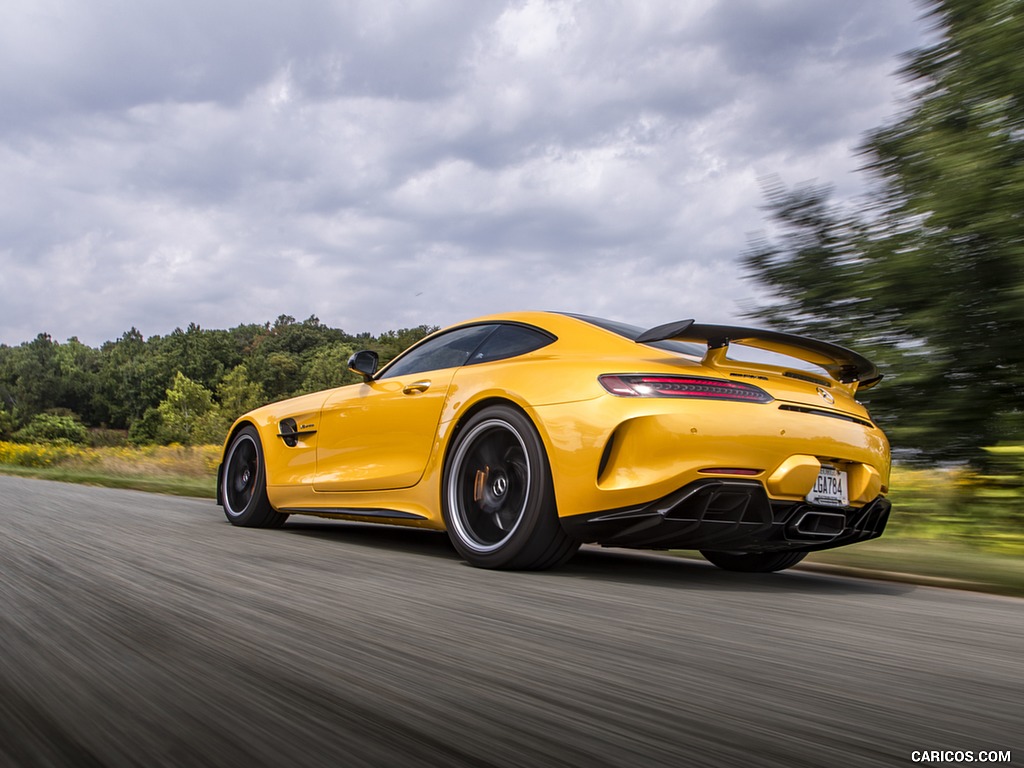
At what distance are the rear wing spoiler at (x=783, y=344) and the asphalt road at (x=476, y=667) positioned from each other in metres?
1.07

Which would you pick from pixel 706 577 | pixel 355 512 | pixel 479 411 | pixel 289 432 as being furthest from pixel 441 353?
pixel 706 577

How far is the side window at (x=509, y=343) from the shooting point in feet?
14.4

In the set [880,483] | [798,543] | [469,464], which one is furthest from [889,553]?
[469,464]

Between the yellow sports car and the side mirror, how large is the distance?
0.51 m

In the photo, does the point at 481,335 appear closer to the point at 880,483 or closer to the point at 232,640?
the point at 880,483

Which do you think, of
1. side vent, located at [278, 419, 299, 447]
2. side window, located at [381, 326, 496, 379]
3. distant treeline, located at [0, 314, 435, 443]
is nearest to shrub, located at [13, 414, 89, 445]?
distant treeline, located at [0, 314, 435, 443]

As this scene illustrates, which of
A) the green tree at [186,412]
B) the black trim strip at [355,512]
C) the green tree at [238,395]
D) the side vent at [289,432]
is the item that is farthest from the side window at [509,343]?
the green tree at [238,395]

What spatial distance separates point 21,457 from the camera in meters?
24.0

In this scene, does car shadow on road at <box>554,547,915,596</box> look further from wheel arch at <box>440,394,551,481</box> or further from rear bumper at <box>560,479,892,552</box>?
wheel arch at <box>440,394,551,481</box>

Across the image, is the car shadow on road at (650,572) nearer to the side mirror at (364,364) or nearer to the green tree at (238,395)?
the side mirror at (364,364)

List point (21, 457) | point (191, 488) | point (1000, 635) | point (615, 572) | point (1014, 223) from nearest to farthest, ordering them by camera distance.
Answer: point (1000, 635) < point (615, 572) < point (1014, 223) < point (191, 488) < point (21, 457)

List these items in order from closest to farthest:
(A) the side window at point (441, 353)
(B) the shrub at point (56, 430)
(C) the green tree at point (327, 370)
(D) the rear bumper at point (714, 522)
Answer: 1. (D) the rear bumper at point (714, 522)
2. (A) the side window at point (441, 353)
3. (C) the green tree at point (327, 370)
4. (B) the shrub at point (56, 430)

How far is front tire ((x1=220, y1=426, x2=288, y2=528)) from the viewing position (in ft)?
20.5

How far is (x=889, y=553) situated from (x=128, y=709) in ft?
14.8
